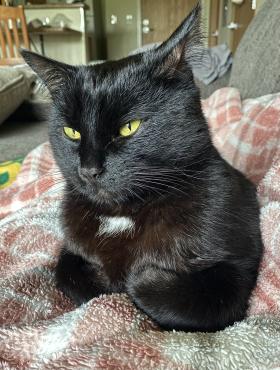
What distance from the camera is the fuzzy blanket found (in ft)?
1.60

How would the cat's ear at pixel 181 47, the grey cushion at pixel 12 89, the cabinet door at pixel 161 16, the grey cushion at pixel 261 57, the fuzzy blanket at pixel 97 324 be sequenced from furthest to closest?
the cabinet door at pixel 161 16
the grey cushion at pixel 12 89
the grey cushion at pixel 261 57
the cat's ear at pixel 181 47
the fuzzy blanket at pixel 97 324

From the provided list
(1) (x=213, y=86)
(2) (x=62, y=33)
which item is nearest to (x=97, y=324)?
(1) (x=213, y=86)

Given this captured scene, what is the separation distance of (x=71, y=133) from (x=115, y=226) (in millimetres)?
180

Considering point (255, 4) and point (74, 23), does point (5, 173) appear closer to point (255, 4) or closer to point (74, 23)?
point (255, 4)

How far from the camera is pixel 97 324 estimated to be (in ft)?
1.78

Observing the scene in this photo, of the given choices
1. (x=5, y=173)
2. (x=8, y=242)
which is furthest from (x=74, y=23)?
(x=8, y=242)

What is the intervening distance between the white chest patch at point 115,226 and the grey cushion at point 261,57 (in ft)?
2.70

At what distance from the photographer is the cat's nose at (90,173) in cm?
61

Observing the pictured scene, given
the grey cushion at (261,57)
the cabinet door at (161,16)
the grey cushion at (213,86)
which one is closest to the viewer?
the grey cushion at (261,57)

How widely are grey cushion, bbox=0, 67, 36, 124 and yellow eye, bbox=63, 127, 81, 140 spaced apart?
91 centimetres

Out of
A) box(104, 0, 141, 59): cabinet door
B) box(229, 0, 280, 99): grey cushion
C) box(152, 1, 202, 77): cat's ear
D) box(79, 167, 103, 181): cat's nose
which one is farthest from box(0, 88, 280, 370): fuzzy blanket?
box(104, 0, 141, 59): cabinet door

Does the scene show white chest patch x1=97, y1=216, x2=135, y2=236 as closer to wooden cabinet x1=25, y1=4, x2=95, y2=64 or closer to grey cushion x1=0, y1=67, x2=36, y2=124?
grey cushion x1=0, y1=67, x2=36, y2=124

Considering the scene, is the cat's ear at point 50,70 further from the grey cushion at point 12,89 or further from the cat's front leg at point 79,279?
the grey cushion at point 12,89

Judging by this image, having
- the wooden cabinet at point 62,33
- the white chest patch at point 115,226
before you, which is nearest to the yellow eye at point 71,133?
the white chest patch at point 115,226
